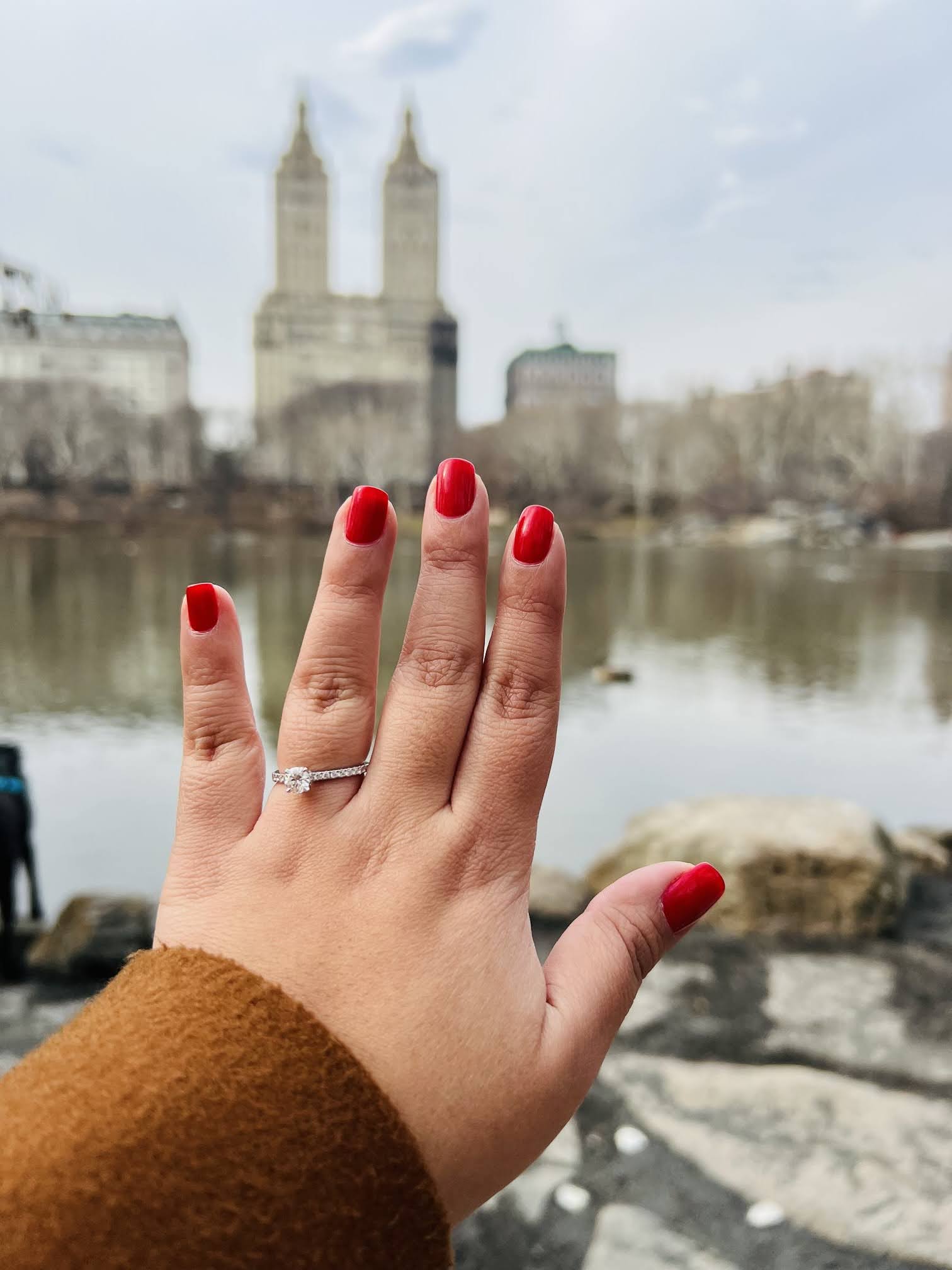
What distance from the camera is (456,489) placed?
0.58 metres

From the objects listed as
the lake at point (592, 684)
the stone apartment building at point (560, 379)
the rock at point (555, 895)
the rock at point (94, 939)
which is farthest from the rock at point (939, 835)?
the stone apartment building at point (560, 379)

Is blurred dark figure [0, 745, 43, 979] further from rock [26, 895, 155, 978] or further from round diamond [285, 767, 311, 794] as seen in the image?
round diamond [285, 767, 311, 794]

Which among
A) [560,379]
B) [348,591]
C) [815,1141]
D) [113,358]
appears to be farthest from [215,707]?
[560,379]

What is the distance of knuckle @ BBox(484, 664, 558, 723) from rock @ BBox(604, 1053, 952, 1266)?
0.92 metres

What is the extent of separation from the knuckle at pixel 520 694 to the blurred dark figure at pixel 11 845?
1661 mm

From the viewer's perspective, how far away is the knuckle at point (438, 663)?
60 centimetres

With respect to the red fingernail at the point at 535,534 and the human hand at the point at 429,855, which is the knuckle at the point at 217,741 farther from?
the red fingernail at the point at 535,534

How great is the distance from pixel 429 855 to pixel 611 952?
0.14 meters

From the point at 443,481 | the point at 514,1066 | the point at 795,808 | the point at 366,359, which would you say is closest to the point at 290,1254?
the point at 514,1066

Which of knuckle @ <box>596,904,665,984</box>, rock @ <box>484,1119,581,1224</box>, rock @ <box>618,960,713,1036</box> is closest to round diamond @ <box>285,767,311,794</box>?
knuckle @ <box>596,904,665,984</box>

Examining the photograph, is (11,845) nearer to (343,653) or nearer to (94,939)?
(94,939)

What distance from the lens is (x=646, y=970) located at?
0.60 meters

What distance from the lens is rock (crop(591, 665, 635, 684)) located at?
4902mm

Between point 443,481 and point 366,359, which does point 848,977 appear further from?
point 366,359
